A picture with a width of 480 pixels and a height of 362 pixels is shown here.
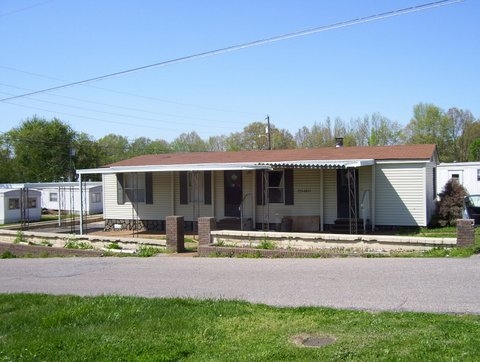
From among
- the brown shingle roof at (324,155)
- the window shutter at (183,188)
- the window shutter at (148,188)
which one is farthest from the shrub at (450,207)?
the window shutter at (148,188)

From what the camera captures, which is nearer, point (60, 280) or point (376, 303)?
point (376, 303)

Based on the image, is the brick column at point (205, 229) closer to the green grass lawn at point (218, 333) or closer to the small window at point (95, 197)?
the green grass lawn at point (218, 333)

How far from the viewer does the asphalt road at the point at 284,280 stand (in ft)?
26.5

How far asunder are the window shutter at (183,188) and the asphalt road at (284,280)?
9136mm

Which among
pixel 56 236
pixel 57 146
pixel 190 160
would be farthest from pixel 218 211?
pixel 57 146

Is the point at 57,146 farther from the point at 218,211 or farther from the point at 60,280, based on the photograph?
the point at 60,280

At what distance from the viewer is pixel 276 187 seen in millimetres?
21359

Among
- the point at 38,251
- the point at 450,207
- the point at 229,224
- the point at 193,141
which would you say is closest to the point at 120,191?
the point at 229,224

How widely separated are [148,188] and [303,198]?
712cm

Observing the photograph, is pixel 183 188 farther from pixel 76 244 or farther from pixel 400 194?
pixel 400 194

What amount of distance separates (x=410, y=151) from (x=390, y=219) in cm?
295

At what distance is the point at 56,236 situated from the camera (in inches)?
733

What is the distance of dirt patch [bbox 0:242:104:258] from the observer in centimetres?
1661

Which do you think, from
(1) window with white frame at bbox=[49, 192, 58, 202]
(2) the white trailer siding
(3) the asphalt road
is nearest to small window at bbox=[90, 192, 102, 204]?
(2) the white trailer siding
